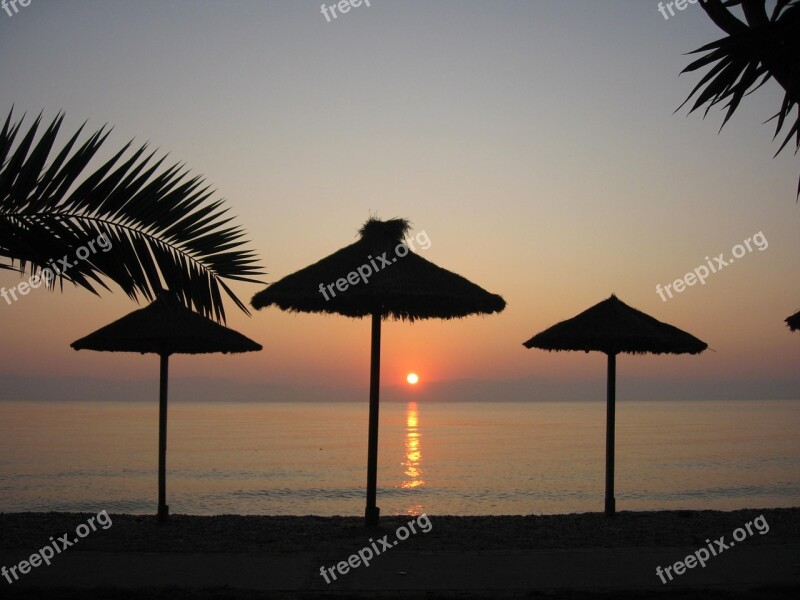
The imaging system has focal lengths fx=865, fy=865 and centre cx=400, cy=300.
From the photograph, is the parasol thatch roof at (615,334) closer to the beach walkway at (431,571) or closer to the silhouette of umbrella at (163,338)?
the beach walkway at (431,571)

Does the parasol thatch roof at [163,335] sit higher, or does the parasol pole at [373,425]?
the parasol thatch roof at [163,335]

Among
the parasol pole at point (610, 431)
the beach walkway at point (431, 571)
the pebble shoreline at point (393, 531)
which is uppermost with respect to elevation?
the parasol pole at point (610, 431)

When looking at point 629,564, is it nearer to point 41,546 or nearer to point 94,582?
point 94,582

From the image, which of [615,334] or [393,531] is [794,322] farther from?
[393,531]

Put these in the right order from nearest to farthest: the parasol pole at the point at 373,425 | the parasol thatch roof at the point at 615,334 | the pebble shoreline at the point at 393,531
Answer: the pebble shoreline at the point at 393,531, the parasol pole at the point at 373,425, the parasol thatch roof at the point at 615,334

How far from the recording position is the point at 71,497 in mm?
27531

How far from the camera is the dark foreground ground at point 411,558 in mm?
6441

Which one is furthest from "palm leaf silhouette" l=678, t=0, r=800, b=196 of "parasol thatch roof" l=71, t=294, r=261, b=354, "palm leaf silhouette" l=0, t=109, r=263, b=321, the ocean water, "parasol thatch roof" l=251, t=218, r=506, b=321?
the ocean water

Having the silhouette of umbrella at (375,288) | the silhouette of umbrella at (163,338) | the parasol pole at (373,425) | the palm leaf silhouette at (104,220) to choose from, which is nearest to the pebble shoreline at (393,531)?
the parasol pole at (373,425)

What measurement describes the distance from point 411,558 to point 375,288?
9.57 ft

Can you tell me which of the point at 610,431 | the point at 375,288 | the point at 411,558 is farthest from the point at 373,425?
the point at 610,431

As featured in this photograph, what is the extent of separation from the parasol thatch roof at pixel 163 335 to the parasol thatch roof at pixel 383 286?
29.6 inches

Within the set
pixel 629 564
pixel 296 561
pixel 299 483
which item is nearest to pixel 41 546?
pixel 296 561

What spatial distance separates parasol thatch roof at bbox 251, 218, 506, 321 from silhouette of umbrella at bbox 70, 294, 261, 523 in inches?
30.3
